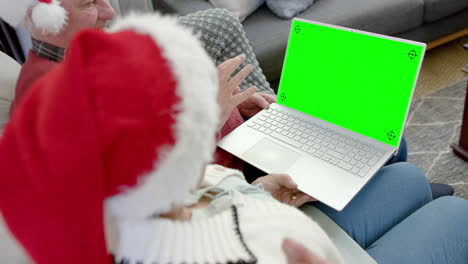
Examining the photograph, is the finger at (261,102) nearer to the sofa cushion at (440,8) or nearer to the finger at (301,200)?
the finger at (301,200)

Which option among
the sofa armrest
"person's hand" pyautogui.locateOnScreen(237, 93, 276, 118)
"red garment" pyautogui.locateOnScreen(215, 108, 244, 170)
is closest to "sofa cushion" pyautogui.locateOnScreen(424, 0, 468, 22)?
the sofa armrest

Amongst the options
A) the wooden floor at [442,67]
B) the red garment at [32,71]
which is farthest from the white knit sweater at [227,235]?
the wooden floor at [442,67]

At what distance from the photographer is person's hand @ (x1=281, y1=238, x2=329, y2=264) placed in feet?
1.78

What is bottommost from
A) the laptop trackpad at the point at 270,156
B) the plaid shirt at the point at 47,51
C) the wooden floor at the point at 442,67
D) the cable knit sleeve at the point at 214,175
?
the wooden floor at the point at 442,67

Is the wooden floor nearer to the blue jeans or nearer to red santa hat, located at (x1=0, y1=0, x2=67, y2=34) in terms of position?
the blue jeans

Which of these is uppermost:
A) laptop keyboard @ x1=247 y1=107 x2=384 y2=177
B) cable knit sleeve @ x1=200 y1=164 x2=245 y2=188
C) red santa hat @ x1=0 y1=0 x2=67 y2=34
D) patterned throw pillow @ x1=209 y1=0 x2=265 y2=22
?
red santa hat @ x1=0 y1=0 x2=67 y2=34

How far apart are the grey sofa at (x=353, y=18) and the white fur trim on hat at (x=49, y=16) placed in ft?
3.56

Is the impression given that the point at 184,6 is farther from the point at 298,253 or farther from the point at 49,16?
the point at 298,253

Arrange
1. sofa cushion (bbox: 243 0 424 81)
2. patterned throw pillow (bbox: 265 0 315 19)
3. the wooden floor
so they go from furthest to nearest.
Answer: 1. the wooden floor
2. patterned throw pillow (bbox: 265 0 315 19)
3. sofa cushion (bbox: 243 0 424 81)

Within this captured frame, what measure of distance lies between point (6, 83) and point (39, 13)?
29 centimetres

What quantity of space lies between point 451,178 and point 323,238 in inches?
46.5

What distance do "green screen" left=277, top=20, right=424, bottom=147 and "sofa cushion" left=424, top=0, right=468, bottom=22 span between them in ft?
5.09

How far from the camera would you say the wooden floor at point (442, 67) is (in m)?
2.11

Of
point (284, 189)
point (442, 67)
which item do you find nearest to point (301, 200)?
point (284, 189)
